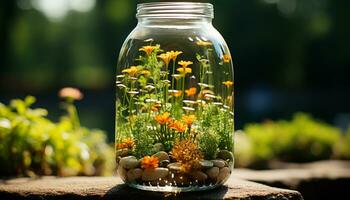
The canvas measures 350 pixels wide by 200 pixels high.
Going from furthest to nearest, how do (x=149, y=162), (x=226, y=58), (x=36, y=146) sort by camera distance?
1. (x=36, y=146)
2. (x=226, y=58)
3. (x=149, y=162)

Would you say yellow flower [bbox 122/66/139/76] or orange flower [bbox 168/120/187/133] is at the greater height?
yellow flower [bbox 122/66/139/76]

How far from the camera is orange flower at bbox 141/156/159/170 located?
2.53 m

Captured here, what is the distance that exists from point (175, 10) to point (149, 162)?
2.31 ft

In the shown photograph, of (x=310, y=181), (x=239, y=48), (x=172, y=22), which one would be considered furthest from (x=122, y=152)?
(x=239, y=48)

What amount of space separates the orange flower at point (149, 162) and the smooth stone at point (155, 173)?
0.07 ft

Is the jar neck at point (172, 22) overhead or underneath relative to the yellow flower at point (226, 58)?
overhead

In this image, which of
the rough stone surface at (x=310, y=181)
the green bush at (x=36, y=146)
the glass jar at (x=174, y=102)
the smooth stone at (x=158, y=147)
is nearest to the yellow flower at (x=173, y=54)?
the glass jar at (x=174, y=102)

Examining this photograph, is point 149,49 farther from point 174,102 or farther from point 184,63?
point 174,102

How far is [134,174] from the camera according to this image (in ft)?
8.63

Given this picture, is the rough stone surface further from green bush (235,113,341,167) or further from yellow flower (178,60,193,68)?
green bush (235,113,341,167)

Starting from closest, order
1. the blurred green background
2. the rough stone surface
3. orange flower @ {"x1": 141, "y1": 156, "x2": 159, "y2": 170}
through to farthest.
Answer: orange flower @ {"x1": 141, "y1": 156, "x2": 159, "y2": 170}, the rough stone surface, the blurred green background

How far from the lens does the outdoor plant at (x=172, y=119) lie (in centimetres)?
257

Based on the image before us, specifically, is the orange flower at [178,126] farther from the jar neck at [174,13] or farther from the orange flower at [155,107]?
the jar neck at [174,13]

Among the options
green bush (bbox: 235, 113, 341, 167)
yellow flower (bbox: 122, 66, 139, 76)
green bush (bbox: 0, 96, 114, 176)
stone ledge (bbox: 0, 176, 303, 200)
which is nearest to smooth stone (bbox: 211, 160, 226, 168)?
stone ledge (bbox: 0, 176, 303, 200)
